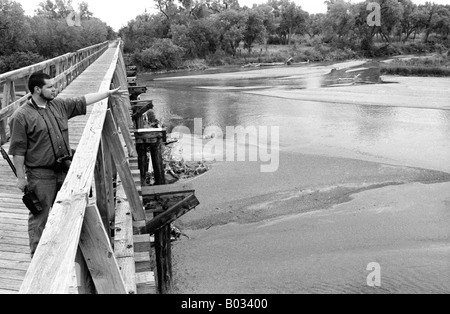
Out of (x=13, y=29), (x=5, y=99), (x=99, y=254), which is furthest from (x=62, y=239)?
(x=13, y=29)

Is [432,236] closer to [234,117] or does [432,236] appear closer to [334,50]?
[234,117]

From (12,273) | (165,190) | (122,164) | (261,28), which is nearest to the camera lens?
(12,273)

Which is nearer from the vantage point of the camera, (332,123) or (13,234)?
(13,234)

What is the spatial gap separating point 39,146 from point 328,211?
26.4ft

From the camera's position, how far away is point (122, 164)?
5.12m

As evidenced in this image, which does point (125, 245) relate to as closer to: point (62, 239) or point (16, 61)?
point (62, 239)

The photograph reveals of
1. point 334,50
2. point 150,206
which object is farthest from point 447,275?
point 334,50

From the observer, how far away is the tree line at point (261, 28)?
69812 mm

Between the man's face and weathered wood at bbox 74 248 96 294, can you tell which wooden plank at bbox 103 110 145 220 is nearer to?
the man's face

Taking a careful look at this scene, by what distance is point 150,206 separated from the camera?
6977mm

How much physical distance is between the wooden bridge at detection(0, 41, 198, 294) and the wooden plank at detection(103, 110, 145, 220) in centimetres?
1

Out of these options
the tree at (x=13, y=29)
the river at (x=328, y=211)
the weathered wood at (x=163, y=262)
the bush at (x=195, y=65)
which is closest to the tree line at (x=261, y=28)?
the bush at (x=195, y=65)

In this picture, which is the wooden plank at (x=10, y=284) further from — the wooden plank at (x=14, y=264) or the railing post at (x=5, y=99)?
the railing post at (x=5, y=99)

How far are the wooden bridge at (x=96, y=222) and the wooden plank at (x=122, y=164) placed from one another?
10 millimetres
